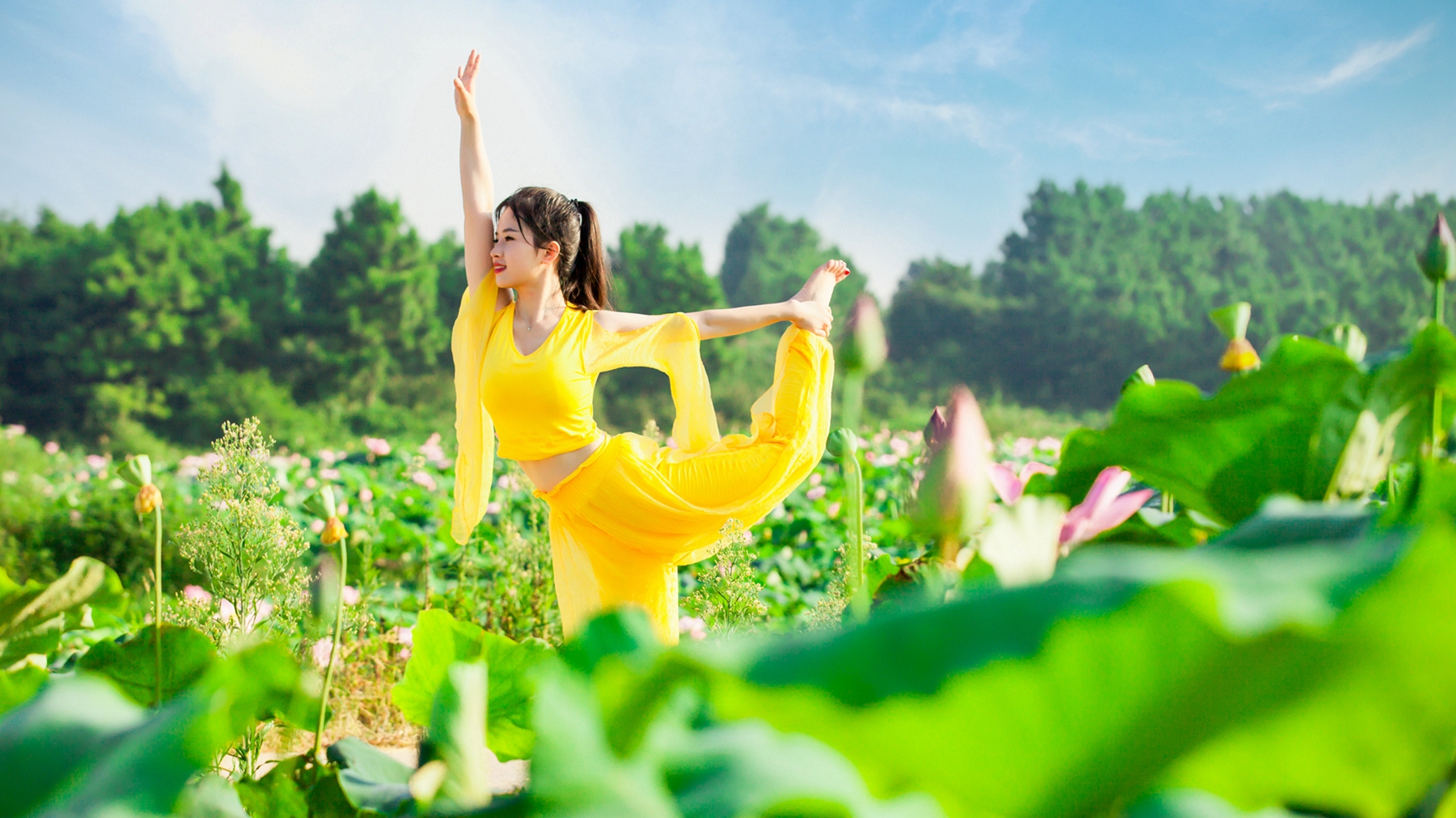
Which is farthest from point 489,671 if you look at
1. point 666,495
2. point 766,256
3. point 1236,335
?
point 766,256

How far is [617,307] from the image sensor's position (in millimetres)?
16516

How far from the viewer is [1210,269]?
1172 inches

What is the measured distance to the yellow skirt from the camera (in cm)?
242

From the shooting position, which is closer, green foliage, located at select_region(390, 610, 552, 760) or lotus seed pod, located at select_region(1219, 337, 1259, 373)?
green foliage, located at select_region(390, 610, 552, 760)

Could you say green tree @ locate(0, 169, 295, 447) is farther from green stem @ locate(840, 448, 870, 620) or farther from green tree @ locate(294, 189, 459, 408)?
green stem @ locate(840, 448, 870, 620)

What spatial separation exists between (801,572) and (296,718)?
4.21 metres

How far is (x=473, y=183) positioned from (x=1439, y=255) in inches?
87.7

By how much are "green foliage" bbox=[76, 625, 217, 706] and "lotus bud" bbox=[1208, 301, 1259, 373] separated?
666mm

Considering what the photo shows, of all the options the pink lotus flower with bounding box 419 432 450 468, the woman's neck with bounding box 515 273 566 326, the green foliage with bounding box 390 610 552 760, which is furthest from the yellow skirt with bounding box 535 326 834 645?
the pink lotus flower with bounding box 419 432 450 468

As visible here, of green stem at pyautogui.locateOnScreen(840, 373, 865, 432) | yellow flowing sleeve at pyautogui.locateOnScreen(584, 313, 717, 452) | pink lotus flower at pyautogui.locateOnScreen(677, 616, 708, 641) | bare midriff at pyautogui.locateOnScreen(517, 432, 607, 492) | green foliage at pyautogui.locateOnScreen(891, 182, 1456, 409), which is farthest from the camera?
green foliage at pyautogui.locateOnScreen(891, 182, 1456, 409)

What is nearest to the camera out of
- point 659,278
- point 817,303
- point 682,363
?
point 817,303

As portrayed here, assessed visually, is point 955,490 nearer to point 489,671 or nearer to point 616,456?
point 489,671

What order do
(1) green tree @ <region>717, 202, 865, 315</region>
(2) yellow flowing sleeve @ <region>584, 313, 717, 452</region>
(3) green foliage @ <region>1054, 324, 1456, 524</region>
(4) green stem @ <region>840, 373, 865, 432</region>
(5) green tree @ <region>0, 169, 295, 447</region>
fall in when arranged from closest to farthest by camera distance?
(3) green foliage @ <region>1054, 324, 1456, 524</region>, (4) green stem @ <region>840, 373, 865, 432</region>, (2) yellow flowing sleeve @ <region>584, 313, 717, 452</region>, (5) green tree @ <region>0, 169, 295, 447</region>, (1) green tree @ <region>717, 202, 865, 315</region>

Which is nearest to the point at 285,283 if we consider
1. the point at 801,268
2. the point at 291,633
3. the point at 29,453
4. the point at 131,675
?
the point at 29,453
